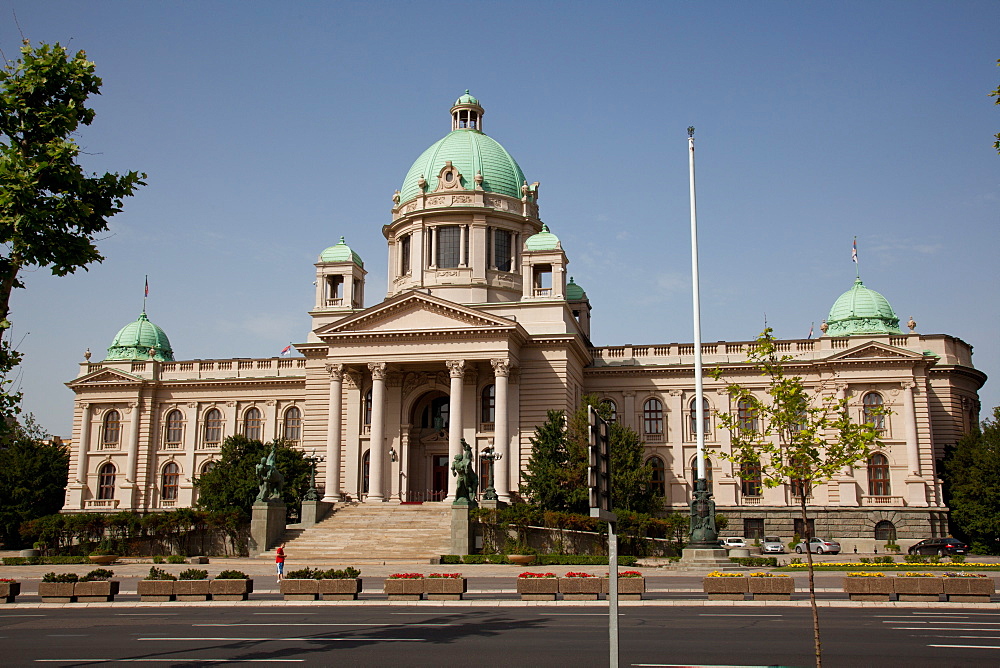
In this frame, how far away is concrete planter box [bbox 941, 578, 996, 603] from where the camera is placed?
86.9ft

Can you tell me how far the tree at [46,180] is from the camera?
1677 centimetres

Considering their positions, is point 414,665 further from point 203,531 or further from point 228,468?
point 228,468

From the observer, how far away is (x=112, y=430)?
73.2m

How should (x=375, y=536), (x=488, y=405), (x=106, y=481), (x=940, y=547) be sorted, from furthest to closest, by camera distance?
(x=106, y=481) → (x=488, y=405) → (x=940, y=547) → (x=375, y=536)

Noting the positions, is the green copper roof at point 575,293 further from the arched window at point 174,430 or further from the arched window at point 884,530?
the arched window at point 174,430

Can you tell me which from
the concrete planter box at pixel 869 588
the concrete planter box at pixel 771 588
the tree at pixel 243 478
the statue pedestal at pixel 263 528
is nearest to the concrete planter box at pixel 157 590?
the concrete planter box at pixel 771 588

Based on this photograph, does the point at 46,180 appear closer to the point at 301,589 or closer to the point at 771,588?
the point at 301,589

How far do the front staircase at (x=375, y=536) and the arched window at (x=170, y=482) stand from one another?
22.4 metres

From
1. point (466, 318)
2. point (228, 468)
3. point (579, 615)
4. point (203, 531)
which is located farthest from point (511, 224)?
point (579, 615)

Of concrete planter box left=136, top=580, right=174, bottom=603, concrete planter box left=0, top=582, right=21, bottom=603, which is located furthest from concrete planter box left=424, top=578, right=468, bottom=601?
concrete planter box left=0, top=582, right=21, bottom=603

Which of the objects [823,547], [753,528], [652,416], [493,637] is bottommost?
[493,637]

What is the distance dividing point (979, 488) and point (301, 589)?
43.2 metres

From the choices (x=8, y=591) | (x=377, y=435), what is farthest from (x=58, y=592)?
(x=377, y=435)

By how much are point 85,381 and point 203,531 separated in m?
27.5
